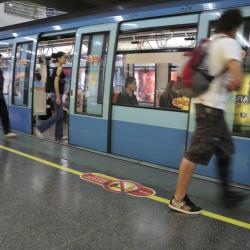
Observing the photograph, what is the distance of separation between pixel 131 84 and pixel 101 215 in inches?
110

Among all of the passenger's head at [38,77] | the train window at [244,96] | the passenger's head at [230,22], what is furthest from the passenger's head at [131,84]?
the passenger's head at [38,77]

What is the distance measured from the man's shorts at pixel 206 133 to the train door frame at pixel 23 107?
5.28m

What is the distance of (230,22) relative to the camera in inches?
139

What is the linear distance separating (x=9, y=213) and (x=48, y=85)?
4577 mm

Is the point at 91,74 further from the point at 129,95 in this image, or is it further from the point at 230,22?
the point at 230,22

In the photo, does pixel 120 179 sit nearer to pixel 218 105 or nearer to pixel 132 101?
pixel 132 101

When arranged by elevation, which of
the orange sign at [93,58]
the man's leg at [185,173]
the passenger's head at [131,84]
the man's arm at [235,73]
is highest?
the orange sign at [93,58]

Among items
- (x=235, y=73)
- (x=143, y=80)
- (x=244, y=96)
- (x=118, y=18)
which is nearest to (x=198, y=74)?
(x=235, y=73)

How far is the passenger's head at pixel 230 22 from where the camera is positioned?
3.50 meters

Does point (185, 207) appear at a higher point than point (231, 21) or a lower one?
lower

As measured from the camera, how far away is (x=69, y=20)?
23.8 ft

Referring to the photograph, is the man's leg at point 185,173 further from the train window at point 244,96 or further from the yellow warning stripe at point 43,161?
the yellow warning stripe at point 43,161

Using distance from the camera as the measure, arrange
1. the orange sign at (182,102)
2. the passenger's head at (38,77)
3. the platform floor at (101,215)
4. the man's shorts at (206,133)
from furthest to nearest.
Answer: the passenger's head at (38,77) < the orange sign at (182,102) < the man's shorts at (206,133) < the platform floor at (101,215)

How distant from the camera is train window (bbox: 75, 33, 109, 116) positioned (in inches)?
255
